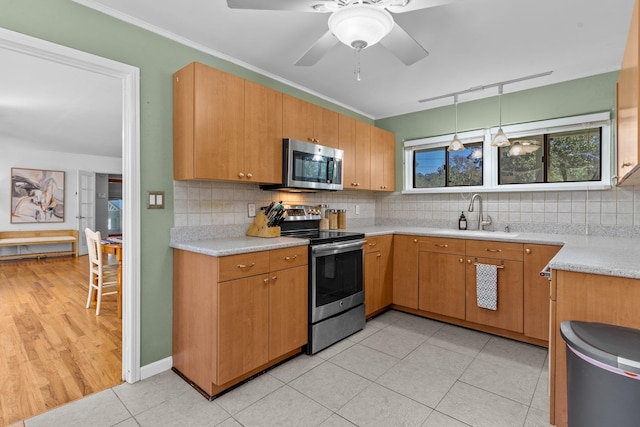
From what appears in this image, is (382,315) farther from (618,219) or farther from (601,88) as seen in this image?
(601,88)

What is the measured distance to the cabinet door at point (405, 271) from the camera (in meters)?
3.41

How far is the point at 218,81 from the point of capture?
2.25 metres

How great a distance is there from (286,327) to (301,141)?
1.56 meters

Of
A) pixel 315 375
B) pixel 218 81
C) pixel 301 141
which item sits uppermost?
pixel 218 81

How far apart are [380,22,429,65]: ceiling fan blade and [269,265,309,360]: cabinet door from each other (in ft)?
5.36

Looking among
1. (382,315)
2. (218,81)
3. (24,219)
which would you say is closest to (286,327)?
(382,315)

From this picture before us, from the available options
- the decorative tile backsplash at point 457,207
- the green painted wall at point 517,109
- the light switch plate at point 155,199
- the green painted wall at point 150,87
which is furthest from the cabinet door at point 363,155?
the light switch plate at point 155,199

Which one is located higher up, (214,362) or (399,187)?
(399,187)

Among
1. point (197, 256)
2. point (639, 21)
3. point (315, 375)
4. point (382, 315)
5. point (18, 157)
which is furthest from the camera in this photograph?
point (18, 157)

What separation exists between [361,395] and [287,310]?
0.76 metres

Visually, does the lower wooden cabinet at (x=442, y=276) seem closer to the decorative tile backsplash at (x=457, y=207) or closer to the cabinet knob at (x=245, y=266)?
the decorative tile backsplash at (x=457, y=207)

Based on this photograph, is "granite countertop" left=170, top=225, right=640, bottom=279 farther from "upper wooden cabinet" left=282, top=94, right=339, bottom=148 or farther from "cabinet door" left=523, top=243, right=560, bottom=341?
"upper wooden cabinet" left=282, top=94, right=339, bottom=148

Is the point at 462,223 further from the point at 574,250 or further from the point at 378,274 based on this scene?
the point at 574,250

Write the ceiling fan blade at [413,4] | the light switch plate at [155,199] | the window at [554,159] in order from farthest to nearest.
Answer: the window at [554,159], the light switch plate at [155,199], the ceiling fan blade at [413,4]
